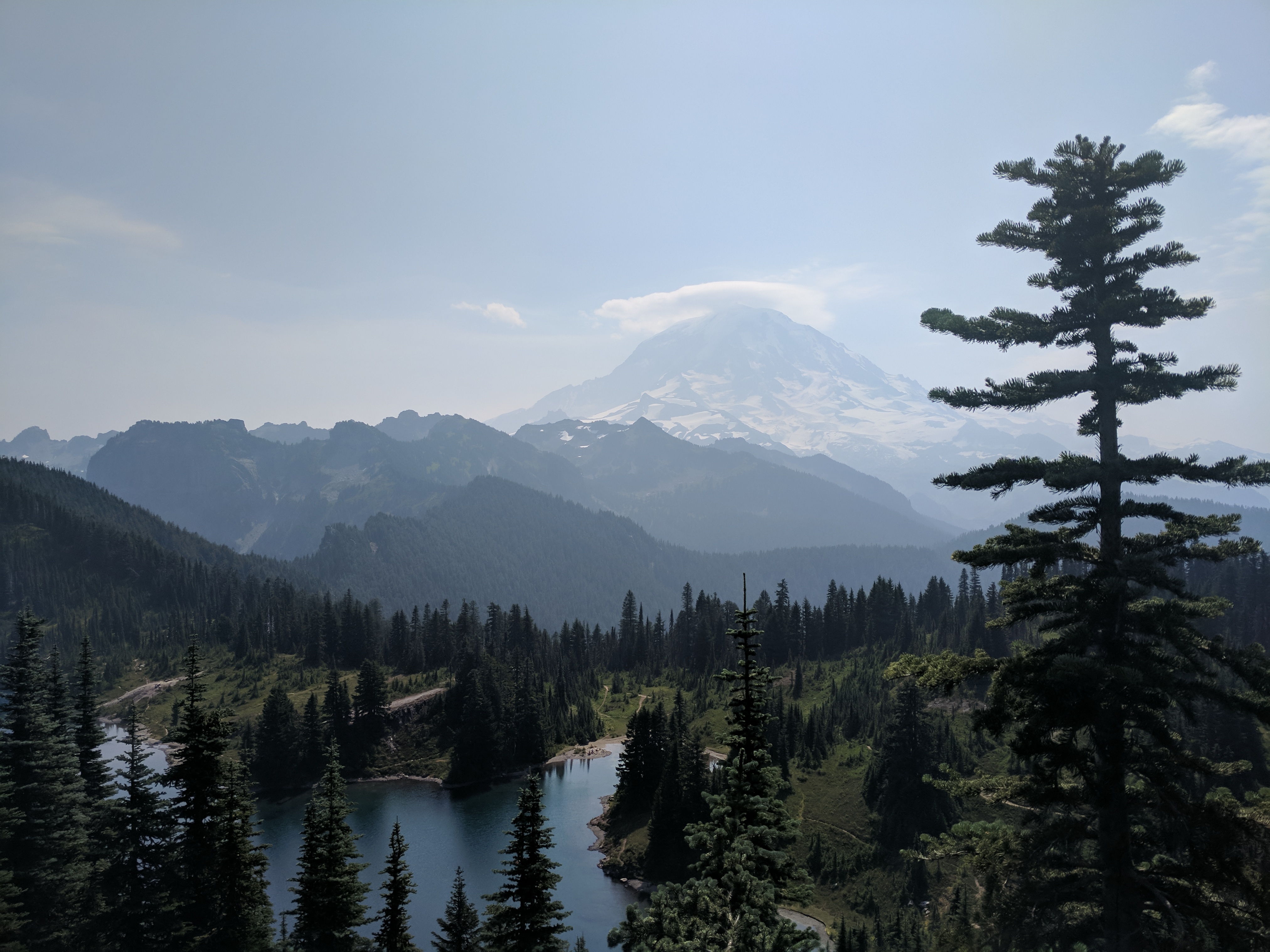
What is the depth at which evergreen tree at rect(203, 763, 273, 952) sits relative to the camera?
36.6 metres

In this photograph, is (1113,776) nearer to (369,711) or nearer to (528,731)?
(528,731)

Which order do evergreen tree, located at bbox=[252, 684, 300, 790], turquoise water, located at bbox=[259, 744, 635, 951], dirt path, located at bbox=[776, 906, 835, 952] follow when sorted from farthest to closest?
1. evergreen tree, located at bbox=[252, 684, 300, 790]
2. turquoise water, located at bbox=[259, 744, 635, 951]
3. dirt path, located at bbox=[776, 906, 835, 952]

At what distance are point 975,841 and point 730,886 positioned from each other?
23.9 feet

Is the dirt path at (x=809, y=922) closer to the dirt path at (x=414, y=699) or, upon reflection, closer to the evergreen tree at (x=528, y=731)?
the evergreen tree at (x=528, y=731)

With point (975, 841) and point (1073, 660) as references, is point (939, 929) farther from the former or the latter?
point (1073, 660)

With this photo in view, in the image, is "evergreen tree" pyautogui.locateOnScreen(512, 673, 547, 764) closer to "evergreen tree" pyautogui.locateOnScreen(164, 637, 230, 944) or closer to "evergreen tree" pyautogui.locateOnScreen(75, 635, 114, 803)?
"evergreen tree" pyautogui.locateOnScreen(75, 635, 114, 803)

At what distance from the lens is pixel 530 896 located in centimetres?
3488

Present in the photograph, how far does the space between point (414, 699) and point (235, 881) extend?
131m

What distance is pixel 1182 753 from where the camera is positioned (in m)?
16.3

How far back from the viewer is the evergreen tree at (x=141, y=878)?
1442 inches

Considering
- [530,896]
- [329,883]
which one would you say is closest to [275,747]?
[329,883]

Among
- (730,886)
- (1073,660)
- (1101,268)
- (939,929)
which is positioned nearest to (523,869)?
(730,886)

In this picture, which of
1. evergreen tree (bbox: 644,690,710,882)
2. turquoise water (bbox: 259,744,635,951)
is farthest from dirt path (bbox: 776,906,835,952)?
turquoise water (bbox: 259,744,635,951)

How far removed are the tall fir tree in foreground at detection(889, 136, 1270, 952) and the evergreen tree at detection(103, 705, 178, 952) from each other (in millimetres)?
37999
